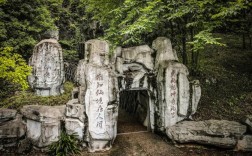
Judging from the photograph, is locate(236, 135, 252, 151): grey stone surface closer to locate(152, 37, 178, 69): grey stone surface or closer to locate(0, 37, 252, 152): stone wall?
locate(0, 37, 252, 152): stone wall

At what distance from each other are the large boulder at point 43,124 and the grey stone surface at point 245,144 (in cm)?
752

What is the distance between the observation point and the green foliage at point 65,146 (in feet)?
27.0

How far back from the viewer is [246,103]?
1115cm

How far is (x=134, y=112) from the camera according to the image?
13.7m

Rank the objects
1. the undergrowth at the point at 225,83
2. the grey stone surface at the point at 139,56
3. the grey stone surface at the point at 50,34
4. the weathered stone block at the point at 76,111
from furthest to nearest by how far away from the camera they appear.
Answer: the grey stone surface at the point at 50,34 < the undergrowth at the point at 225,83 < the grey stone surface at the point at 139,56 < the weathered stone block at the point at 76,111

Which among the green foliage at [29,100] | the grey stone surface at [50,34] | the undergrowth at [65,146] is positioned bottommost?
the undergrowth at [65,146]

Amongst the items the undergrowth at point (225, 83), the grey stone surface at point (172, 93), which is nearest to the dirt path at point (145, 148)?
the grey stone surface at point (172, 93)

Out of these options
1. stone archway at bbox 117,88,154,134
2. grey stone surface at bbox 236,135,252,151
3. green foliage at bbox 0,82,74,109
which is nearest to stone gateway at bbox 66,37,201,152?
stone archway at bbox 117,88,154,134

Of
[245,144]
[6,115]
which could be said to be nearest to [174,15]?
[245,144]

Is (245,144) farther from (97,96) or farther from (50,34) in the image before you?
(50,34)

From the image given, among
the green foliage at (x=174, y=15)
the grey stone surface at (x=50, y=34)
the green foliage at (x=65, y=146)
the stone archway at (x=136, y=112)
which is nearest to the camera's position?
the green foliage at (x=174, y=15)

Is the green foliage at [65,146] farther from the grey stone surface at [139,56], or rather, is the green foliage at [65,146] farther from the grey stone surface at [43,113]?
the grey stone surface at [139,56]

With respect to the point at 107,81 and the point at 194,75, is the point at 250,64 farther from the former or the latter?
the point at 107,81

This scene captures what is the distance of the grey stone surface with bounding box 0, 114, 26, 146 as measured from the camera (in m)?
8.56
